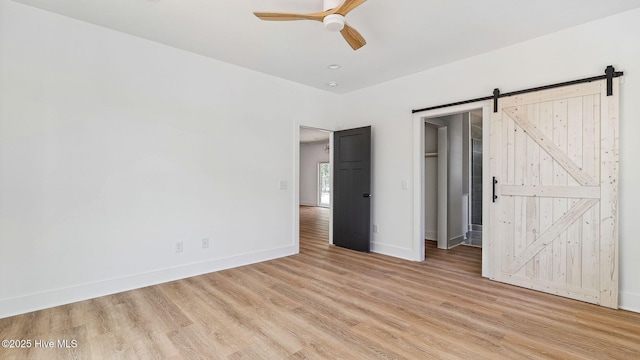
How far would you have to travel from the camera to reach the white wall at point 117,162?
8.43 feet

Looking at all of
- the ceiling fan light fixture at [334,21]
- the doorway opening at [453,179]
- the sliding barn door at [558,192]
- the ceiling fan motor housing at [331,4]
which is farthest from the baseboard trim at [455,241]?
the ceiling fan motor housing at [331,4]

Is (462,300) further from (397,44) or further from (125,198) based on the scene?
(125,198)

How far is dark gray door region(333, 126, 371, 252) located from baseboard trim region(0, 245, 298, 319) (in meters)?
1.46

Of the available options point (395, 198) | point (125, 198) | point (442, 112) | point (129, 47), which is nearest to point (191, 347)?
point (125, 198)

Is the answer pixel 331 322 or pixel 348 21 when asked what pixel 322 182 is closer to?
pixel 348 21

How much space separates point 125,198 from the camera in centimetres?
306

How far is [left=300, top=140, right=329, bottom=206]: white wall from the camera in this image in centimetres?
1173

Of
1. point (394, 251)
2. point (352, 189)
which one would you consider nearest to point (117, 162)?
point (352, 189)

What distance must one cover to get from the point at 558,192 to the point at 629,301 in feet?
3.54

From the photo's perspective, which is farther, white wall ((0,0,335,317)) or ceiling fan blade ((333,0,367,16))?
white wall ((0,0,335,317))

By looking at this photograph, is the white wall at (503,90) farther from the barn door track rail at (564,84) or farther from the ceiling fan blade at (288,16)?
the ceiling fan blade at (288,16)

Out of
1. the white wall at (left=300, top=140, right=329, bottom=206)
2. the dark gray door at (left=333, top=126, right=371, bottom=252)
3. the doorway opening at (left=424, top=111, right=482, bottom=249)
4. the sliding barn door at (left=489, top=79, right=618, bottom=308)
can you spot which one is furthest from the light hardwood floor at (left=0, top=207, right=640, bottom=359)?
the white wall at (left=300, top=140, right=329, bottom=206)

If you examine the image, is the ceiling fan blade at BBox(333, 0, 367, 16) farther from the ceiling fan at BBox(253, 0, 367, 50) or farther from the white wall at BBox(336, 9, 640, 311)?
the white wall at BBox(336, 9, 640, 311)

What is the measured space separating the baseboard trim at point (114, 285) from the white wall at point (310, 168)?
7745 mm
